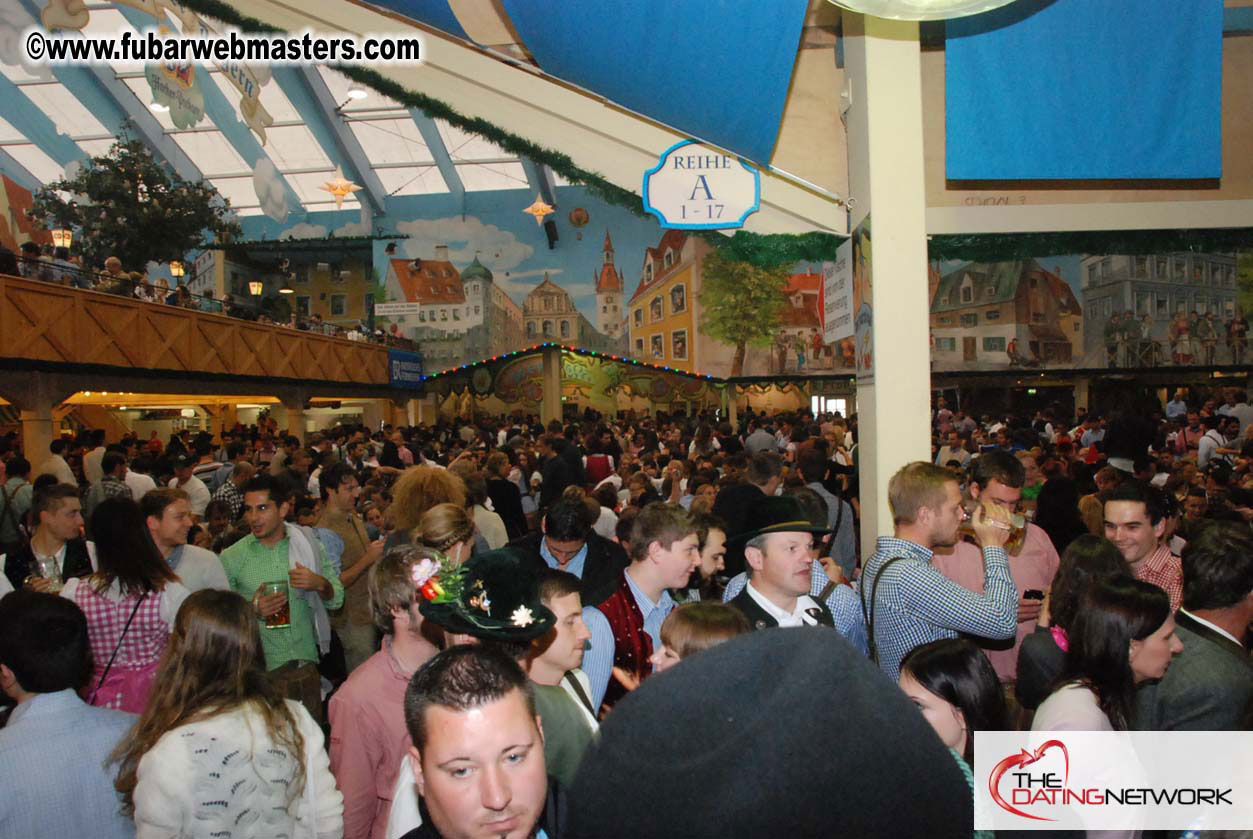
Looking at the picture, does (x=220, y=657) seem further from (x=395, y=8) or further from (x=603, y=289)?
(x=603, y=289)

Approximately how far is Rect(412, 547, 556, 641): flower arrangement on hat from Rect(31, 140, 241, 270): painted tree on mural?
23.1 m

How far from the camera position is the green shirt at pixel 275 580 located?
158 inches

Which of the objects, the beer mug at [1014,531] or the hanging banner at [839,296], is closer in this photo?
the beer mug at [1014,531]

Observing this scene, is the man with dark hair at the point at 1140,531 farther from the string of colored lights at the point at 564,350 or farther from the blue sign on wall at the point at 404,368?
the blue sign on wall at the point at 404,368

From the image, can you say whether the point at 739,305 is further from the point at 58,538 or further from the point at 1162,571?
the point at 58,538

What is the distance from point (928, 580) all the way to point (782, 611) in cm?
54

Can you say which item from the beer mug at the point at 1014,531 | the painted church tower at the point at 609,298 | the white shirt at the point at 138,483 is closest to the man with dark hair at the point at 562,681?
the beer mug at the point at 1014,531

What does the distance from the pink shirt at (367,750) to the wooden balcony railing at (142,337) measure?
1143 centimetres

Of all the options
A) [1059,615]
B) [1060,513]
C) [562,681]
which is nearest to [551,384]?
[1060,513]

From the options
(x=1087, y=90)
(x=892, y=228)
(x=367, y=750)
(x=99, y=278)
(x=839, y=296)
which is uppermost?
(x=99, y=278)

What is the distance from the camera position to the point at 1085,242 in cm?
463

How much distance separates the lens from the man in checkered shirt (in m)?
2.99

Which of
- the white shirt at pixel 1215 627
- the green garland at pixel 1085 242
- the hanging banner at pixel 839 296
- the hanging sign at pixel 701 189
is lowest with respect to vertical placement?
the white shirt at pixel 1215 627

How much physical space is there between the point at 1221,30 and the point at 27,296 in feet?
43.9
